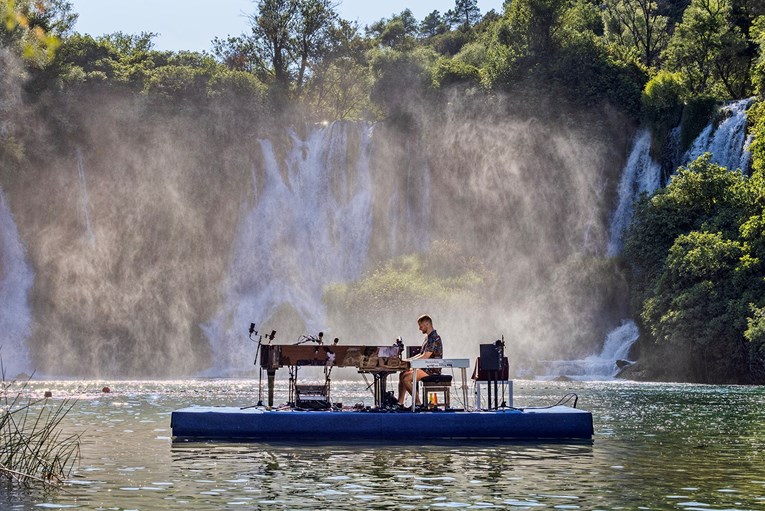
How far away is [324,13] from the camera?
87.6 meters

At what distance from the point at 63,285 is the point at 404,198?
20158mm

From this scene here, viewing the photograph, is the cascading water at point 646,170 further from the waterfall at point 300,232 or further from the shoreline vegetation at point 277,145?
the waterfall at point 300,232

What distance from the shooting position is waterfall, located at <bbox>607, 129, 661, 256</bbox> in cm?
6072

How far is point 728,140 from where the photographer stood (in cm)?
5656

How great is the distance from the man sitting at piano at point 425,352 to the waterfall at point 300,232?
43.5 meters

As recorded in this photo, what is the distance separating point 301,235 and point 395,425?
48088 millimetres

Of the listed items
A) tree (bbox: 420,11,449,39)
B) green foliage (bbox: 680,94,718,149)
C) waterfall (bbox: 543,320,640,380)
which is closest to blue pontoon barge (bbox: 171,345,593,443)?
waterfall (bbox: 543,320,640,380)

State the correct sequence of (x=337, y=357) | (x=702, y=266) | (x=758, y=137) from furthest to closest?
(x=758, y=137), (x=702, y=266), (x=337, y=357)

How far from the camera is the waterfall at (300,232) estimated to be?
6644 cm

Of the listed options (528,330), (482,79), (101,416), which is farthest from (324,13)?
(101,416)

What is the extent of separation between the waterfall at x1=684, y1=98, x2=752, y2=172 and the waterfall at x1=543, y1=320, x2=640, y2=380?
8940 mm

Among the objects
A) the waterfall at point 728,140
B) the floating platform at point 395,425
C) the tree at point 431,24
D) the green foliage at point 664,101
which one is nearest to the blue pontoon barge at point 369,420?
the floating platform at point 395,425

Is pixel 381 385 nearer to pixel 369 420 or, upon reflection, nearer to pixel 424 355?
pixel 369 420

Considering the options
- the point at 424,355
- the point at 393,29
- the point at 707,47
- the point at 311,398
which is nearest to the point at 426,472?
the point at 424,355
